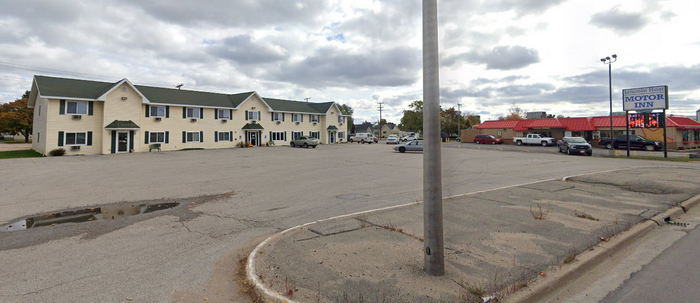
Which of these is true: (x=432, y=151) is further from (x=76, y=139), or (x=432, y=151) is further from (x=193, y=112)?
(x=193, y=112)

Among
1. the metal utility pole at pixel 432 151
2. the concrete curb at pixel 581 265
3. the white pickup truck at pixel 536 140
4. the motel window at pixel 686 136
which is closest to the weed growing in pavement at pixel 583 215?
the concrete curb at pixel 581 265

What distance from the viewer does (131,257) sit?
195 inches

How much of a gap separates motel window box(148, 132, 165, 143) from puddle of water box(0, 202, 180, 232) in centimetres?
3138

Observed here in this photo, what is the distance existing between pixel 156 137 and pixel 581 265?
4081cm

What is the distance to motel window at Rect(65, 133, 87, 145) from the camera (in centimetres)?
3069

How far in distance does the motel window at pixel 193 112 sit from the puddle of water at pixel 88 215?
34.3m

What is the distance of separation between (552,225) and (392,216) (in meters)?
3.04

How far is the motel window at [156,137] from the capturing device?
3610 cm

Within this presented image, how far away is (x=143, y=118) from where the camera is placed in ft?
117

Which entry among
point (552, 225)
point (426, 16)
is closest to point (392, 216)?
point (552, 225)

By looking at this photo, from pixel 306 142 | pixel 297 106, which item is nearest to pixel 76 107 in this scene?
pixel 306 142

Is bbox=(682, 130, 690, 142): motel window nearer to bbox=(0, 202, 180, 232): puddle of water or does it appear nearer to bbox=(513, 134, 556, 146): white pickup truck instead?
bbox=(513, 134, 556, 146): white pickup truck

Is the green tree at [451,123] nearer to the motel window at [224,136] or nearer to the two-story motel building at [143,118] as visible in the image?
the two-story motel building at [143,118]

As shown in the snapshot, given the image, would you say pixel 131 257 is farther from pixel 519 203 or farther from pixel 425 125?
pixel 519 203
